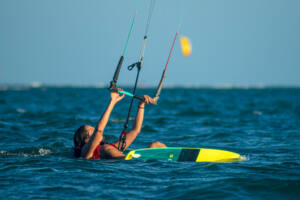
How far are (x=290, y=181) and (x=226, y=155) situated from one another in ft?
6.39

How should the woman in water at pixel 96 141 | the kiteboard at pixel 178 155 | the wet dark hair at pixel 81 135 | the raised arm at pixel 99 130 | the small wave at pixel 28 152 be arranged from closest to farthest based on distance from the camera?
1. the raised arm at pixel 99 130
2. the woman in water at pixel 96 141
3. the wet dark hair at pixel 81 135
4. the kiteboard at pixel 178 155
5. the small wave at pixel 28 152

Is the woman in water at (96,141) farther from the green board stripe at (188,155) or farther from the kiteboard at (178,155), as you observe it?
the green board stripe at (188,155)

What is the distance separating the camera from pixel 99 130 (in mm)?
5859

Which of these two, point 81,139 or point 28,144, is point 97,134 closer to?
point 81,139

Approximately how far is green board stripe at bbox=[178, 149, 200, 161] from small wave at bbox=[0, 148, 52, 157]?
3206mm

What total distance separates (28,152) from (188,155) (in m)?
3.88

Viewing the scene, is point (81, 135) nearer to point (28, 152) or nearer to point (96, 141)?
point (96, 141)

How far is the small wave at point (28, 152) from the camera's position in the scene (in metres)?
8.12

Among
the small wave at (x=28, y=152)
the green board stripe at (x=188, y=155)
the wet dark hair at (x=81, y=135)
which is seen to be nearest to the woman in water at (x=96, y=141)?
the wet dark hair at (x=81, y=135)

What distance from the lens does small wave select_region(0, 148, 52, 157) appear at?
8.12 m

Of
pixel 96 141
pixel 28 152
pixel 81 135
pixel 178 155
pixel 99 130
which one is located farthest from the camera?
pixel 28 152

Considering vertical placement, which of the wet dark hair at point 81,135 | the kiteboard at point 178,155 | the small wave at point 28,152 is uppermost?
the wet dark hair at point 81,135

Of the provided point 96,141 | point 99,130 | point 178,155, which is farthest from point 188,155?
point 99,130

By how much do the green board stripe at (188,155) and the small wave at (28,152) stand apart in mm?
3206
